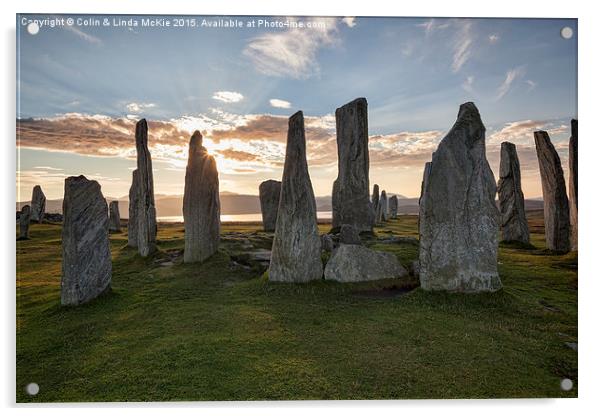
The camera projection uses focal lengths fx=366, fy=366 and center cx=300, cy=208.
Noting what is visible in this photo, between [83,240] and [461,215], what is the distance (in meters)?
7.54

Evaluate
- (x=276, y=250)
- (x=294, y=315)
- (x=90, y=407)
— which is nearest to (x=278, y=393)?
(x=294, y=315)

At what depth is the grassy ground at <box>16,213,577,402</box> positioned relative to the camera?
4.88 metres

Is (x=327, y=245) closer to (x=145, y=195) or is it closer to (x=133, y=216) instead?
(x=145, y=195)

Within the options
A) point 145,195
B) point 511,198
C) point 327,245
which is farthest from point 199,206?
point 511,198

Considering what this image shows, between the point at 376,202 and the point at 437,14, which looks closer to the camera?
the point at 437,14

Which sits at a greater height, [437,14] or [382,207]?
[437,14]

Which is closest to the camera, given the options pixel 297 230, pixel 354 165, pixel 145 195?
pixel 297 230

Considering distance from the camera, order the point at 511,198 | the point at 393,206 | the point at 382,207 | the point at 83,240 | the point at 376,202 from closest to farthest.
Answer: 1. the point at 83,240
2. the point at 511,198
3. the point at 376,202
4. the point at 382,207
5. the point at 393,206

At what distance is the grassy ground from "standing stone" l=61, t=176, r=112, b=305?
0.37 metres

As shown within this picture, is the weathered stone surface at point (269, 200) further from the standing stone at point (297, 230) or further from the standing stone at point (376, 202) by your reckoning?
the standing stone at point (297, 230)

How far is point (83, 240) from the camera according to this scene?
23.9ft

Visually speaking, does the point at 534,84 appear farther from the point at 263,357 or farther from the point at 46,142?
A: the point at 46,142

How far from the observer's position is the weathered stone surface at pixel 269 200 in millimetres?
20844

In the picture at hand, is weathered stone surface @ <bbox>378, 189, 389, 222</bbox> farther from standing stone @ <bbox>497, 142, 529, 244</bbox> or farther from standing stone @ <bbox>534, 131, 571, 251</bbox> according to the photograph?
standing stone @ <bbox>534, 131, 571, 251</bbox>
